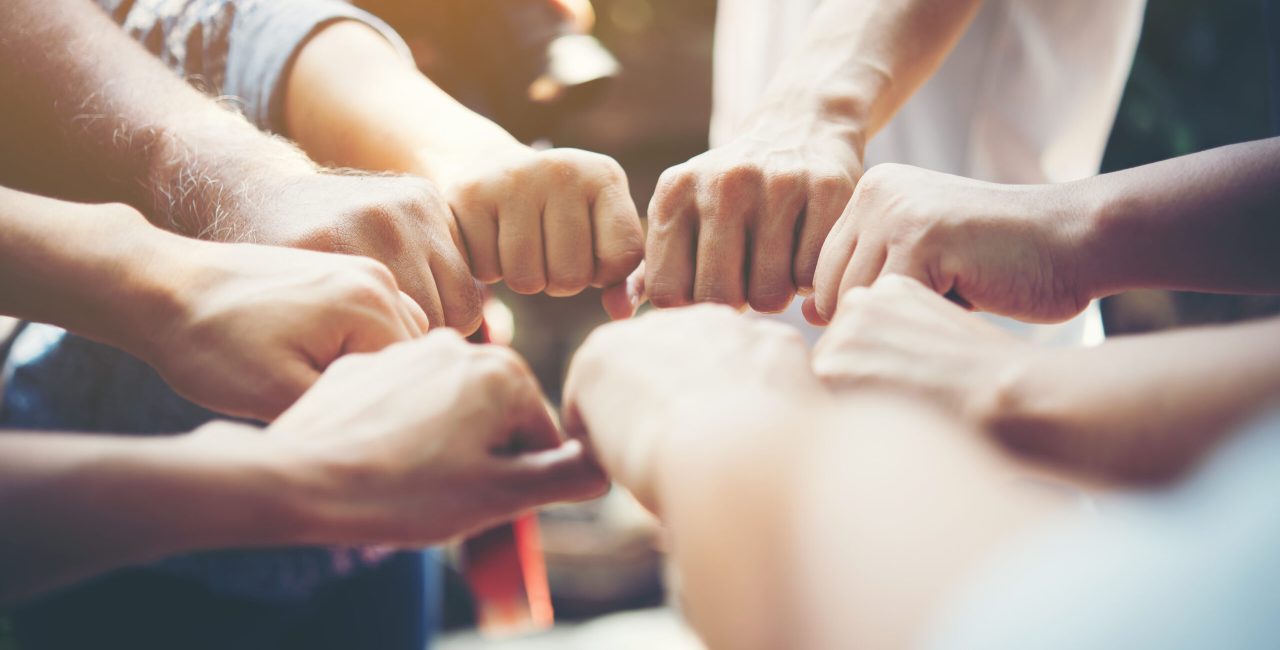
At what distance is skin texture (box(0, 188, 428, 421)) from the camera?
32 cm

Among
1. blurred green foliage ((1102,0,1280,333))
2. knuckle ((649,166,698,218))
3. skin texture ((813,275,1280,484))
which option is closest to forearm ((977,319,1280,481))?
skin texture ((813,275,1280,484))

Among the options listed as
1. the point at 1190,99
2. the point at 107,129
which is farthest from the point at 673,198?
the point at 1190,99

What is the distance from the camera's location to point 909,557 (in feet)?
0.63

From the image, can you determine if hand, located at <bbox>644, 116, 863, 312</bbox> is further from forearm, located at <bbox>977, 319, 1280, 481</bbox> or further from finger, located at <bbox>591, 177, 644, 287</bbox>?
forearm, located at <bbox>977, 319, 1280, 481</bbox>

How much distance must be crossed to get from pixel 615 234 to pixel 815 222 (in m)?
0.12

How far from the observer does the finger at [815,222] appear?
44 cm

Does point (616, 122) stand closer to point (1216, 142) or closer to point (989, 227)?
point (1216, 142)

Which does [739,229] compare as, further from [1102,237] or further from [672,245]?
[1102,237]

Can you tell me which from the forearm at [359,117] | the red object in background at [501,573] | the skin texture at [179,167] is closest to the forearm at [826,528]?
the skin texture at [179,167]

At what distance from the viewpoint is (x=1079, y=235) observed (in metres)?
0.38

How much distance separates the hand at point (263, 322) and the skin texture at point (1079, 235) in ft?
0.77

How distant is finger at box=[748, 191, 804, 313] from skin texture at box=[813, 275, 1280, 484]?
0.12 meters

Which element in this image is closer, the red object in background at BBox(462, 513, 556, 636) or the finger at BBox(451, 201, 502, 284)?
the finger at BBox(451, 201, 502, 284)

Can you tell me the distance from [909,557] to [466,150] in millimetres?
400
